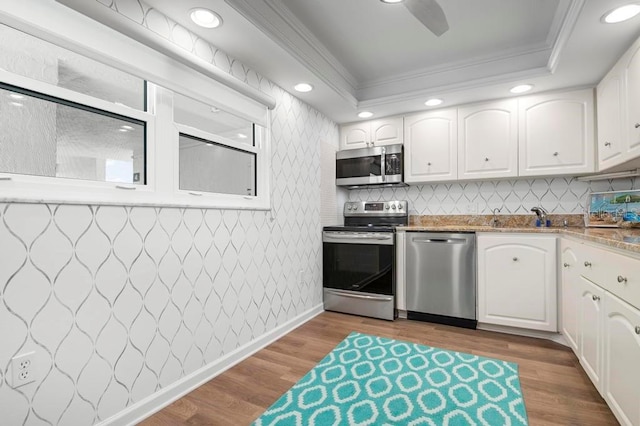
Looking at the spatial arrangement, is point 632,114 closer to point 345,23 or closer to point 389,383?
point 345,23

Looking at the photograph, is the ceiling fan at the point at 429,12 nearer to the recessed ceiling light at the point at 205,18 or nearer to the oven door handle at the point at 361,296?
the recessed ceiling light at the point at 205,18

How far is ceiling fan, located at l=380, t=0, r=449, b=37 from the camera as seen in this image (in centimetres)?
145

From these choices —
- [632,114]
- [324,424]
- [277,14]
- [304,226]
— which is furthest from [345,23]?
[324,424]

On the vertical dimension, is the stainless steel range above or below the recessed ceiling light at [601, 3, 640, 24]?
below

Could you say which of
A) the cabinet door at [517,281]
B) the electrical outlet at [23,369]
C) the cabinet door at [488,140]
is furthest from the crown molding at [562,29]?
the electrical outlet at [23,369]

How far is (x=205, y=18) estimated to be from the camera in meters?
Answer: 1.78

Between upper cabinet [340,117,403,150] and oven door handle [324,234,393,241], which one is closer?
oven door handle [324,234,393,241]

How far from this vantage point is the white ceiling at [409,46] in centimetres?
189

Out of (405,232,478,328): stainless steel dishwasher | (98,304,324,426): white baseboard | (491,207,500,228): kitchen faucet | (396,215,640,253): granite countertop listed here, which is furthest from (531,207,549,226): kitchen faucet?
(98,304,324,426): white baseboard

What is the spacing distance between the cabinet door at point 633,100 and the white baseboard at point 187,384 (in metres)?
2.73

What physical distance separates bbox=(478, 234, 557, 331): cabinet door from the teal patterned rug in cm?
64

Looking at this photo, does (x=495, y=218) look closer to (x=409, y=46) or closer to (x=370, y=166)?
(x=370, y=166)

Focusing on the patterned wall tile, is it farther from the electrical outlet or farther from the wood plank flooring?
the electrical outlet

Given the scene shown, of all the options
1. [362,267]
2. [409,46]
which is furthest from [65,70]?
[362,267]
